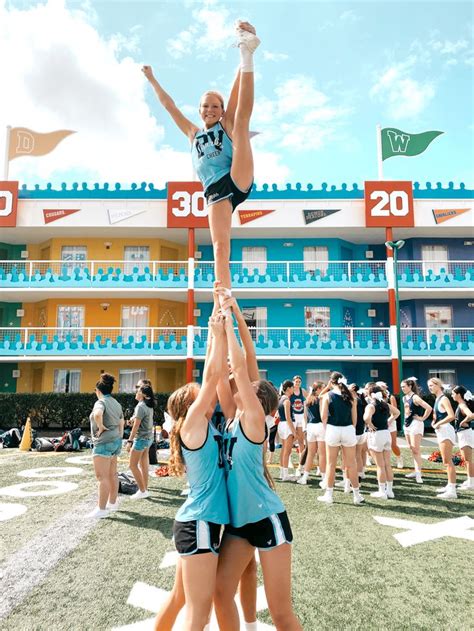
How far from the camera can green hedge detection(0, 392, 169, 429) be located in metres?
19.0

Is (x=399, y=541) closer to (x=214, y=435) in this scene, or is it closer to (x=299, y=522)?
(x=299, y=522)

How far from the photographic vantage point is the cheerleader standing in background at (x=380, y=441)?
802cm

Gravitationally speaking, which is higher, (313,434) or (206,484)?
(206,484)

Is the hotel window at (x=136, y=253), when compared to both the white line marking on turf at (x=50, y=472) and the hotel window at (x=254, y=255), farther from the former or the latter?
the white line marking on turf at (x=50, y=472)

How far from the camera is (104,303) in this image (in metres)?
22.9

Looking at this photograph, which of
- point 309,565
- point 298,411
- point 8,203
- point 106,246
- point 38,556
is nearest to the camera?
point 309,565

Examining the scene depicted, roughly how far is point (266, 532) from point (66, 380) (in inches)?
846

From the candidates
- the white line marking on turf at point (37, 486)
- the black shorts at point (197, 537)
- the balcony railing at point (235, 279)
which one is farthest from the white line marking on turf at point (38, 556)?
the balcony railing at point (235, 279)

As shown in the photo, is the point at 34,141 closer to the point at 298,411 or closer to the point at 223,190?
the point at 298,411

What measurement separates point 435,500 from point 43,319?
2033 centimetres

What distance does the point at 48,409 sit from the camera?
1909 cm

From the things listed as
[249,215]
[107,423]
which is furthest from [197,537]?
[249,215]

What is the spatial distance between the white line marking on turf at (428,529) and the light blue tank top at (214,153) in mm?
4997

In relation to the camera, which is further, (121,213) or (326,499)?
(121,213)
